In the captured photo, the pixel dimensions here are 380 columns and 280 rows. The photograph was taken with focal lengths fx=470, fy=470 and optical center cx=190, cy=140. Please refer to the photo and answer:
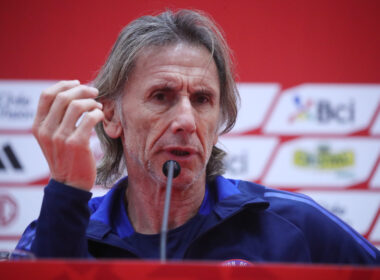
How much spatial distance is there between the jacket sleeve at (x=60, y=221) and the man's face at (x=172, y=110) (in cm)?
35

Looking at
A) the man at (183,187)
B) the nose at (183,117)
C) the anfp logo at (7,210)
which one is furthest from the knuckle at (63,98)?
the anfp logo at (7,210)

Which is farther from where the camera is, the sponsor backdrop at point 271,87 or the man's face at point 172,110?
the sponsor backdrop at point 271,87

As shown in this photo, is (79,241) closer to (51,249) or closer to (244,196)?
(51,249)

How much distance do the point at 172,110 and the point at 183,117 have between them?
7cm

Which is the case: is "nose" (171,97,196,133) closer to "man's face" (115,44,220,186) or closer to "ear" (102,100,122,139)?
"man's face" (115,44,220,186)

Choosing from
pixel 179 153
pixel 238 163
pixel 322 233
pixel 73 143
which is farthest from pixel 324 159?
pixel 73 143

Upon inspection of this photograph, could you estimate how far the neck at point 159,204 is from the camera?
4.85 feet

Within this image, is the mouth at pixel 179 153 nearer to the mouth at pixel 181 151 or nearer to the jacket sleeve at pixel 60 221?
the mouth at pixel 181 151

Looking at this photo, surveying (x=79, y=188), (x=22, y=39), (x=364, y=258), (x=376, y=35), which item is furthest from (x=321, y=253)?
(x=22, y=39)

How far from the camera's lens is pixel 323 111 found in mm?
2547

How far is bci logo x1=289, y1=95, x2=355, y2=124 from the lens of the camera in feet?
8.35

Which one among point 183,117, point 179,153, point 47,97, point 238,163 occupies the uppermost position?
point 47,97

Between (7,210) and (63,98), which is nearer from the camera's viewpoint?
(63,98)

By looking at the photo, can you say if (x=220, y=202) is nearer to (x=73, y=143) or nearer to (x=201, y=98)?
(x=201, y=98)
